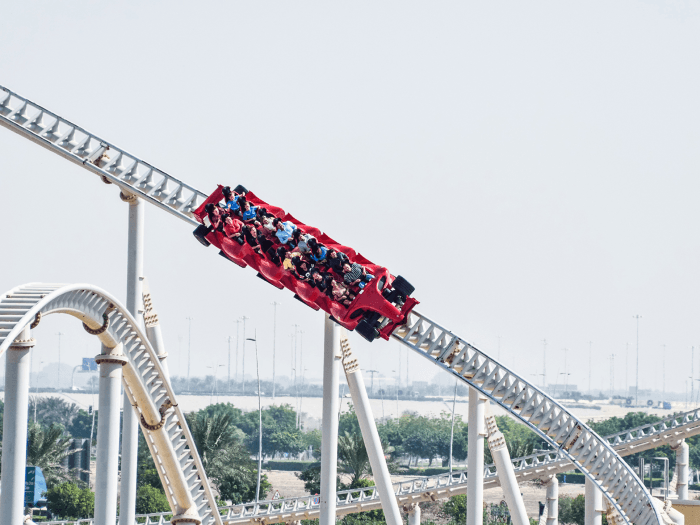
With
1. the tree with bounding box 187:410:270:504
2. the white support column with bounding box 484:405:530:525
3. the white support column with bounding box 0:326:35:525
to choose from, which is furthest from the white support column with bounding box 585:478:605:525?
the tree with bounding box 187:410:270:504


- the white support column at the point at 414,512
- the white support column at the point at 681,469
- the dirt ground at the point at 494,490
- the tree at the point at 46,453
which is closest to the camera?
the white support column at the point at 681,469

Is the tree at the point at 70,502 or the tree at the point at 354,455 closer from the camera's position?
the tree at the point at 70,502

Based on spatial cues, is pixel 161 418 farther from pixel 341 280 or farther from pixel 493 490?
pixel 493 490

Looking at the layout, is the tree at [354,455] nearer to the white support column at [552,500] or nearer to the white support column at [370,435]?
the white support column at [552,500]

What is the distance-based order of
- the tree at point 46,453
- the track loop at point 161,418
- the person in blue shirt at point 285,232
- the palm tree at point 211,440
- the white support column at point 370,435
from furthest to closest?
the palm tree at point 211,440 < the tree at point 46,453 < the white support column at point 370,435 < the person in blue shirt at point 285,232 < the track loop at point 161,418

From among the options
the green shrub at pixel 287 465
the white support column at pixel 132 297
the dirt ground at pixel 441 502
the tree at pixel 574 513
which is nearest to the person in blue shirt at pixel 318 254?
the white support column at pixel 132 297

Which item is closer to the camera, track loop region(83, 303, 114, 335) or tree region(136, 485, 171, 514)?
track loop region(83, 303, 114, 335)

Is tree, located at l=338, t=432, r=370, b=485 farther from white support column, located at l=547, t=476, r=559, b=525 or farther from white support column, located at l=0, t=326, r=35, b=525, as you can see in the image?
white support column, located at l=0, t=326, r=35, b=525
